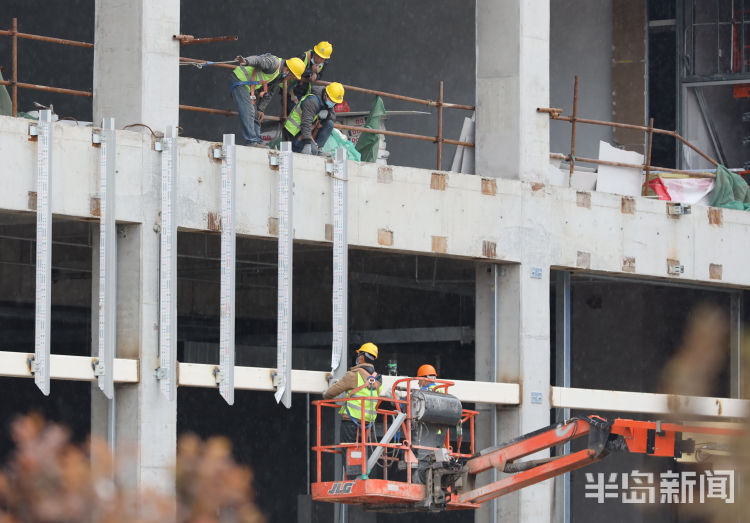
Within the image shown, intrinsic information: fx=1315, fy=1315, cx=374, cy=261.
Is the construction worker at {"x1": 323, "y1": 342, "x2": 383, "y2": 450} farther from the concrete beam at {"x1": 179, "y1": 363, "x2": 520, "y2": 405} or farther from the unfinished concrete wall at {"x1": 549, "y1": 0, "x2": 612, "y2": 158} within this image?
the unfinished concrete wall at {"x1": 549, "y1": 0, "x2": 612, "y2": 158}

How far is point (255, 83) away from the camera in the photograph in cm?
1662

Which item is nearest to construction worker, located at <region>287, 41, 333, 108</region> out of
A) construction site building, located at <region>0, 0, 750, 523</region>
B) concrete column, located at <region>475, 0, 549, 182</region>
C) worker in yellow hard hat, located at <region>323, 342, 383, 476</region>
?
construction site building, located at <region>0, 0, 750, 523</region>

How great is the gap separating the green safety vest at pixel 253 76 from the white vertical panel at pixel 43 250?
10.5 feet

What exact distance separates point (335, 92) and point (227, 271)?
312cm

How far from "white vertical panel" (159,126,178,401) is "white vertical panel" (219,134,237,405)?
22.1 inches

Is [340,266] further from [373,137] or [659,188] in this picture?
[659,188]

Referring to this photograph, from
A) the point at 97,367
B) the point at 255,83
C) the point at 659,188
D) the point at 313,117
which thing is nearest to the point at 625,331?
the point at 659,188

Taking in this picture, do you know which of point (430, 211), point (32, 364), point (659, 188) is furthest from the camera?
point (659, 188)

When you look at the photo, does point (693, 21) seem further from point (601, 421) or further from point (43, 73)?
point (601, 421)

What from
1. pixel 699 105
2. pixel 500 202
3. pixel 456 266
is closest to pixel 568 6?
pixel 699 105

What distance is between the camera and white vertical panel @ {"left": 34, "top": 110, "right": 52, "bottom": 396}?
13672 mm

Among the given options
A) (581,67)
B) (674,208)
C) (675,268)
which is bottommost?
(675,268)

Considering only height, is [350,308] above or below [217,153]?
below

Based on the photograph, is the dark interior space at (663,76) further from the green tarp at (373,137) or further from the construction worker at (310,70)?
the construction worker at (310,70)
